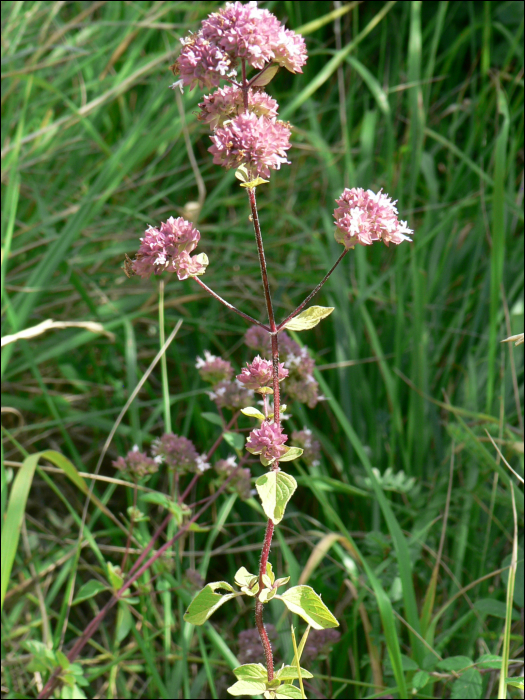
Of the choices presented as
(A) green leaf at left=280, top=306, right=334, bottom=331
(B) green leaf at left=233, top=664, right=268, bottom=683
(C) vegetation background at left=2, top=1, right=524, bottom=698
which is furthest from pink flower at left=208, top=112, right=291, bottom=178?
(C) vegetation background at left=2, top=1, right=524, bottom=698

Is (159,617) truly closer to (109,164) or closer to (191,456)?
(191,456)

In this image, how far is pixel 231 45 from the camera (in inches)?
28.8

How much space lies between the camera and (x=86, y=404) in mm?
2082

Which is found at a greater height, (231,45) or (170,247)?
(231,45)

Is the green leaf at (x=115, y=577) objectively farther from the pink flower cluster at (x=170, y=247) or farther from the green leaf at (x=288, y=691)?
the pink flower cluster at (x=170, y=247)

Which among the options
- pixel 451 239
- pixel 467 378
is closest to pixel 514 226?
pixel 451 239

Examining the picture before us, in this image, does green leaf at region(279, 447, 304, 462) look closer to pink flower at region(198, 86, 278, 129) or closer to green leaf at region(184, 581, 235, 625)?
green leaf at region(184, 581, 235, 625)

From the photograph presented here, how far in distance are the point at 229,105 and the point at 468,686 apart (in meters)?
0.91

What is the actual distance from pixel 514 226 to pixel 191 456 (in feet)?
4.27

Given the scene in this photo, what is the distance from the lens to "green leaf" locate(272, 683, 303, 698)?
2.66ft

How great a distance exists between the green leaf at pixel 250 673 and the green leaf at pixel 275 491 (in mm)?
227

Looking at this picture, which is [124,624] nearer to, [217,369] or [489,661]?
[217,369]

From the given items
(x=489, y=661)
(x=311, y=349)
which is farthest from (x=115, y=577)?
(x=311, y=349)

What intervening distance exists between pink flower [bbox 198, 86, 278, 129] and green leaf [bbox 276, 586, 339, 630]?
21.9 inches
